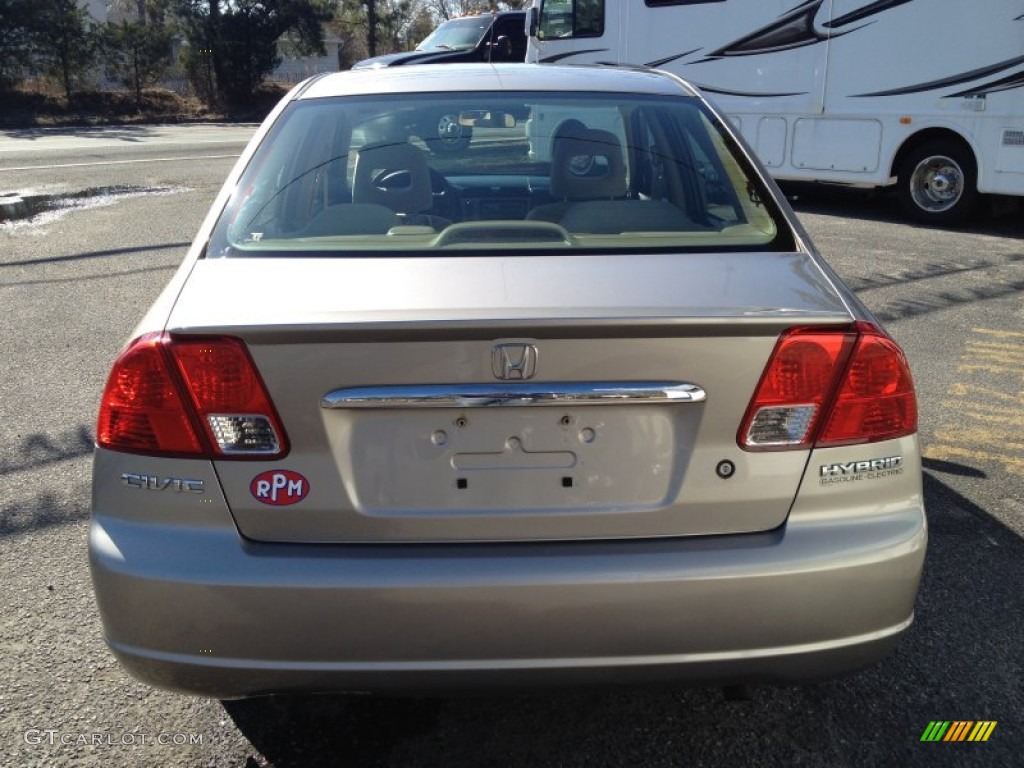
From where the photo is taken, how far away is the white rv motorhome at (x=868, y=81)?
10133mm

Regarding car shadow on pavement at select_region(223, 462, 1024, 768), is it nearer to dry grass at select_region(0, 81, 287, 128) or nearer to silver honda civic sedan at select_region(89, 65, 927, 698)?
silver honda civic sedan at select_region(89, 65, 927, 698)

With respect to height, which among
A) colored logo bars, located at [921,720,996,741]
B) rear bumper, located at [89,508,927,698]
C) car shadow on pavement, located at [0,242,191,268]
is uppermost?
rear bumper, located at [89,508,927,698]

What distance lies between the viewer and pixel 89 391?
17.8ft

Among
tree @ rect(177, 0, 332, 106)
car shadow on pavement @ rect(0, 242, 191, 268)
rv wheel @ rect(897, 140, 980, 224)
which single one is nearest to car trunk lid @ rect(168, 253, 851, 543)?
car shadow on pavement @ rect(0, 242, 191, 268)

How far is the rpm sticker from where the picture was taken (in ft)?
7.04

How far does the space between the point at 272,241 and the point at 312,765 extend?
53.6 inches

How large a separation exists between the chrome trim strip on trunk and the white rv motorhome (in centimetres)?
948

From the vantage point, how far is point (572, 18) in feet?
45.7

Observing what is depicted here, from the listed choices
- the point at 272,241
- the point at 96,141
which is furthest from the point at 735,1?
the point at 96,141

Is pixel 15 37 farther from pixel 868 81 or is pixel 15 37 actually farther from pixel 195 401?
pixel 195 401

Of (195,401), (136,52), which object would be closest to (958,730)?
(195,401)

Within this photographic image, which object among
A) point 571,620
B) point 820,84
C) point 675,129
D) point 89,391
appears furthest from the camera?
point 820,84

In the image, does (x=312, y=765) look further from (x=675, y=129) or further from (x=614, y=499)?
(x=675, y=129)

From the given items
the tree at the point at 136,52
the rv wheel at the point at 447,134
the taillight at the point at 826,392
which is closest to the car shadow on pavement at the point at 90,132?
the tree at the point at 136,52
